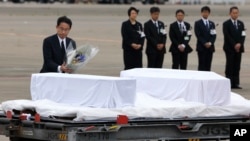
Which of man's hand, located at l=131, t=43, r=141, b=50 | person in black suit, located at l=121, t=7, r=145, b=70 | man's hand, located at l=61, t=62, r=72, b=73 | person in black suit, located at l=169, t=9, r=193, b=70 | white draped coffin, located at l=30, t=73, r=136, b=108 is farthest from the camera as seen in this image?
person in black suit, located at l=169, t=9, r=193, b=70

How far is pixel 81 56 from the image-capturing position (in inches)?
428

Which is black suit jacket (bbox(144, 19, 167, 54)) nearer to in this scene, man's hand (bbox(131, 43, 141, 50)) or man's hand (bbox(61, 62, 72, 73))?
man's hand (bbox(131, 43, 141, 50))

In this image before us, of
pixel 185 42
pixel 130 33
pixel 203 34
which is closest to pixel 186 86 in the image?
pixel 130 33

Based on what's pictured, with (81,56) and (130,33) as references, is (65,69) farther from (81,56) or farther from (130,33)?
(130,33)

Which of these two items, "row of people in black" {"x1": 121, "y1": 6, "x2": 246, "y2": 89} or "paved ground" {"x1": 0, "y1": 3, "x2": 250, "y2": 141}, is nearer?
"row of people in black" {"x1": 121, "y1": 6, "x2": 246, "y2": 89}

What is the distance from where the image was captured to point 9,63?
94.5 feet

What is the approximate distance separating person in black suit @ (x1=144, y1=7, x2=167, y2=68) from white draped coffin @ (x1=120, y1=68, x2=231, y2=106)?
389 inches

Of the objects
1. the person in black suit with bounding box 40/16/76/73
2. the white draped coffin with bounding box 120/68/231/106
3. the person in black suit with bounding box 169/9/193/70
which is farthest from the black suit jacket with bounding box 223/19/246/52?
the white draped coffin with bounding box 120/68/231/106

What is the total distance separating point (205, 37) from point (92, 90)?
12.0 meters

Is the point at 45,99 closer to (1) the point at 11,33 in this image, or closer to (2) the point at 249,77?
(2) the point at 249,77

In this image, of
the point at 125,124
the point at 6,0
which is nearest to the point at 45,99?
the point at 125,124

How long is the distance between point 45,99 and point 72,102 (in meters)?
0.38

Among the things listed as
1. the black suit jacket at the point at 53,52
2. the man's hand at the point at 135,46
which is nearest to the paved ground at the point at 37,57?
the black suit jacket at the point at 53,52

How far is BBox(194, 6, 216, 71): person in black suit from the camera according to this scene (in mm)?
21516
